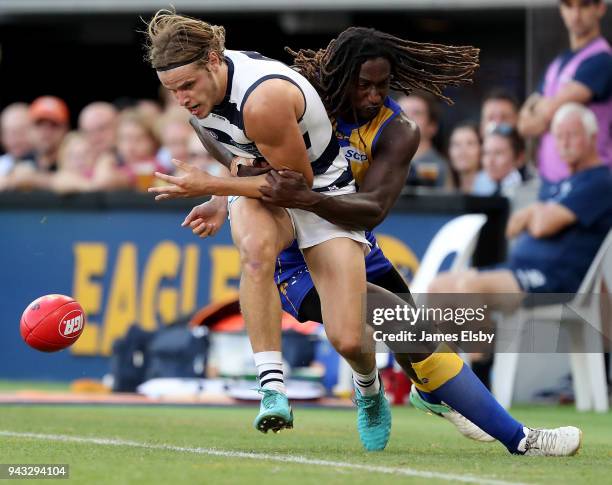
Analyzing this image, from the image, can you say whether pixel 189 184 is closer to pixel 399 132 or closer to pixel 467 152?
pixel 399 132

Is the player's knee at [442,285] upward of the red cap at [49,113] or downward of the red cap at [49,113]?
downward

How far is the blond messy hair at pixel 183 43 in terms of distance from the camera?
21.7ft

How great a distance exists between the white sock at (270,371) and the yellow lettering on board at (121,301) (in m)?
6.79

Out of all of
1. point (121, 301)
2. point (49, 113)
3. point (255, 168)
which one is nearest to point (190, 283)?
point (121, 301)

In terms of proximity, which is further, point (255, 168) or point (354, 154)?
point (354, 154)

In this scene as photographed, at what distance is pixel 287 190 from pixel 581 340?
535cm

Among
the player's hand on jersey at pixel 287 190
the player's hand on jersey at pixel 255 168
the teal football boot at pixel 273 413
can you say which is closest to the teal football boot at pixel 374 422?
the teal football boot at pixel 273 413

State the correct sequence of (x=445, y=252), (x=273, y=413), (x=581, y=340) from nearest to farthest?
(x=273, y=413) < (x=581, y=340) < (x=445, y=252)

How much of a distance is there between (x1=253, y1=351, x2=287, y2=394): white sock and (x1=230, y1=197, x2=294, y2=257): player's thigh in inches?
19.2

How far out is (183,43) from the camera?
6605mm

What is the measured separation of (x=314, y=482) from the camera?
17.7 feet

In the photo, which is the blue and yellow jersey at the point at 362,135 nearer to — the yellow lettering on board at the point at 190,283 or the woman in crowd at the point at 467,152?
the yellow lettering on board at the point at 190,283

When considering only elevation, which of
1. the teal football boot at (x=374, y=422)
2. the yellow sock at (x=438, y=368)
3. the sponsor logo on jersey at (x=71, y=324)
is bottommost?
the teal football boot at (x=374, y=422)

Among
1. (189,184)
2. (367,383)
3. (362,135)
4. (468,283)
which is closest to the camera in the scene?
(189,184)
